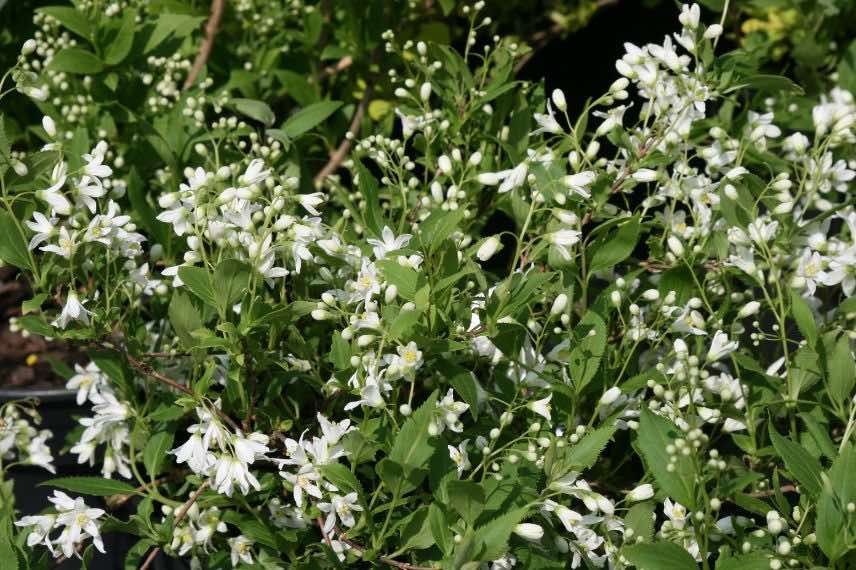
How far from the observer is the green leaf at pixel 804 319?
158cm

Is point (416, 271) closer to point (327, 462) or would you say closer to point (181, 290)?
point (327, 462)

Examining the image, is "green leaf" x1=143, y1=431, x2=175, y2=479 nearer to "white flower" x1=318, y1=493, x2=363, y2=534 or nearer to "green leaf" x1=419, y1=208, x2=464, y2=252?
"white flower" x1=318, y1=493, x2=363, y2=534

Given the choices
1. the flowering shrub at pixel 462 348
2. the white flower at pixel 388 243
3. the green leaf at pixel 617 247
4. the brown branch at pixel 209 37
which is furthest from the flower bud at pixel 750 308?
the brown branch at pixel 209 37

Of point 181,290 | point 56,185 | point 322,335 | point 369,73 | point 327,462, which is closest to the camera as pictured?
point 327,462

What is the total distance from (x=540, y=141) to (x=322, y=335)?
1.95 ft

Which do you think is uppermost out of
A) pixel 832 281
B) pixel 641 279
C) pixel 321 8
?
pixel 321 8

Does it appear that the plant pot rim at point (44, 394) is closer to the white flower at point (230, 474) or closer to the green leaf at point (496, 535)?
the white flower at point (230, 474)

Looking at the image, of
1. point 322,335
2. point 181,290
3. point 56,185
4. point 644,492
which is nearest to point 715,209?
point 644,492

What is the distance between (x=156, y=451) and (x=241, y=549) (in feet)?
0.73

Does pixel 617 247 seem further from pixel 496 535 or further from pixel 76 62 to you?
pixel 76 62

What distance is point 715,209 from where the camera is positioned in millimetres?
1758

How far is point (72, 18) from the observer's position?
2.16 m

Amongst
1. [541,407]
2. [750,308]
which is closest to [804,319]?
[750,308]

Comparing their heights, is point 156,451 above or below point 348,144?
below
